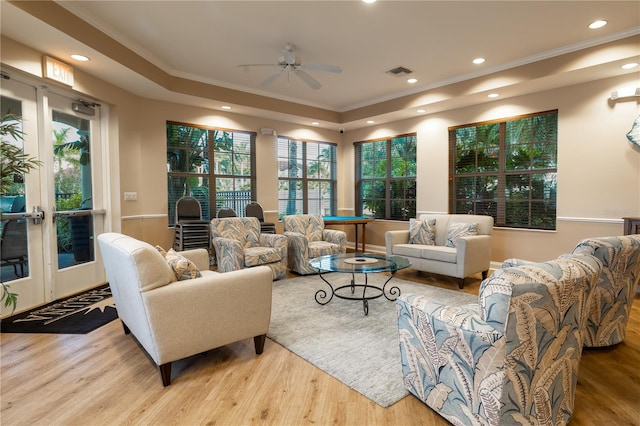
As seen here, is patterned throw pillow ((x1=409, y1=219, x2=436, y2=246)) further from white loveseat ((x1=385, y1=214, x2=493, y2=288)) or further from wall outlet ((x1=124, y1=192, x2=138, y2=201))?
wall outlet ((x1=124, y1=192, x2=138, y2=201))

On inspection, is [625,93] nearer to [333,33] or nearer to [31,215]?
[333,33]

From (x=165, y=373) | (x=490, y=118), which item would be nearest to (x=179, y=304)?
(x=165, y=373)

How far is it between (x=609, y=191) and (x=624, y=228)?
0.58 metres

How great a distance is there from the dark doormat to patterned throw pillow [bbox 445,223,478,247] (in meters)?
4.05

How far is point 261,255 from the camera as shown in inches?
173

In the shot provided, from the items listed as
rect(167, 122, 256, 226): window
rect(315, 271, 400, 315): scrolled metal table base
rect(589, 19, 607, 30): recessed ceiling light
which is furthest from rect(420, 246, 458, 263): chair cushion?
rect(167, 122, 256, 226): window

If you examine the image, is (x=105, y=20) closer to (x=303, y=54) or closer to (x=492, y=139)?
(x=303, y=54)

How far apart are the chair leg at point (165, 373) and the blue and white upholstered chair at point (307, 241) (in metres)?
2.80

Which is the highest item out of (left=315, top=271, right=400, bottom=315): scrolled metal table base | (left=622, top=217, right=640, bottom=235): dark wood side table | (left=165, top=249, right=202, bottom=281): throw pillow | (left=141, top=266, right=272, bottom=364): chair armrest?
(left=622, top=217, right=640, bottom=235): dark wood side table

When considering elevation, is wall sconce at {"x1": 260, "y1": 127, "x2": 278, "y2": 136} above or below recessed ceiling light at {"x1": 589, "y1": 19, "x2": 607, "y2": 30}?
below

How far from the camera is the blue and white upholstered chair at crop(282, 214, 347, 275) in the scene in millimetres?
4844

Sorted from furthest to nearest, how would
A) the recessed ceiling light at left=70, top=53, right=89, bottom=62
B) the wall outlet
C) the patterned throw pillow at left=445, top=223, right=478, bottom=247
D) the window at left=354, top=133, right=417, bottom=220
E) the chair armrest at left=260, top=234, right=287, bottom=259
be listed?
the window at left=354, top=133, right=417, bottom=220, the wall outlet, the chair armrest at left=260, top=234, right=287, bottom=259, the patterned throw pillow at left=445, top=223, right=478, bottom=247, the recessed ceiling light at left=70, top=53, right=89, bottom=62

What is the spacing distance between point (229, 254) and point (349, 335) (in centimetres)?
207

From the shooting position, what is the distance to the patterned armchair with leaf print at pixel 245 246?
4.30 metres
